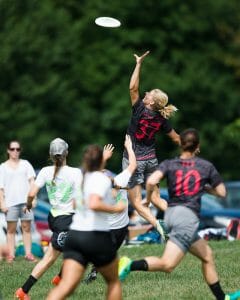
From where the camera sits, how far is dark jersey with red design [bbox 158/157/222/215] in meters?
11.5

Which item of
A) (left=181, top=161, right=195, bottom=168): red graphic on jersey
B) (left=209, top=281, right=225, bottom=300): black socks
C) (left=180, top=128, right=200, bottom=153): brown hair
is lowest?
(left=209, top=281, right=225, bottom=300): black socks

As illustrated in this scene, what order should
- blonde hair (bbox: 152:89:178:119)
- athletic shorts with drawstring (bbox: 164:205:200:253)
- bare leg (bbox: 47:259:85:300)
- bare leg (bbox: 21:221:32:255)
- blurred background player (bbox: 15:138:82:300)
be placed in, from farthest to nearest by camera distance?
bare leg (bbox: 21:221:32:255) < blonde hair (bbox: 152:89:178:119) < blurred background player (bbox: 15:138:82:300) < athletic shorts with drawstring (bbox: 164:205:200:253) < bare leg (bbox: 47:259:85:300)

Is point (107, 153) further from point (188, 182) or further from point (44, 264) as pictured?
point (44, 264)

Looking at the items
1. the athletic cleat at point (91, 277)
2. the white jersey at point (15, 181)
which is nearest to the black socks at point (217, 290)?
the athletic cleat at point (91, 277)

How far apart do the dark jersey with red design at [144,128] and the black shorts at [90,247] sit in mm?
4600

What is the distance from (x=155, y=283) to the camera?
1419cm

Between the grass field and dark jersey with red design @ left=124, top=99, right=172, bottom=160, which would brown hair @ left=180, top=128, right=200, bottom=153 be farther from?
dark jersey with red design @ left=124, top=99, right=172, bottom=160

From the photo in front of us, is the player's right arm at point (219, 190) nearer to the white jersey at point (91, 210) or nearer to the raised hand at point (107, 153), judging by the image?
the raised hand at point (107, 153)

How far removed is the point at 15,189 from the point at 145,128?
4.08 meters

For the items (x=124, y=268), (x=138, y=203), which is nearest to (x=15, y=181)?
(x=138, y=203)

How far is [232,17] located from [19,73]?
10.8 meters

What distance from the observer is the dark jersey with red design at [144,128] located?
15.1 meters

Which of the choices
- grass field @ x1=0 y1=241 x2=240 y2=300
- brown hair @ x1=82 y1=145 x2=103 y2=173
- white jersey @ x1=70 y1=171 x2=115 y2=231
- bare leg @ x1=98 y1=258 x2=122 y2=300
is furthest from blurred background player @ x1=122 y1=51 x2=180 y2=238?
white jersey @ x1=70 y1=171 x2=115 y2=231

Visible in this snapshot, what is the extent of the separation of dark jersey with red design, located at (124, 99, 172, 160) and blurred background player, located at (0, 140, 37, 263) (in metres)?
3.64
